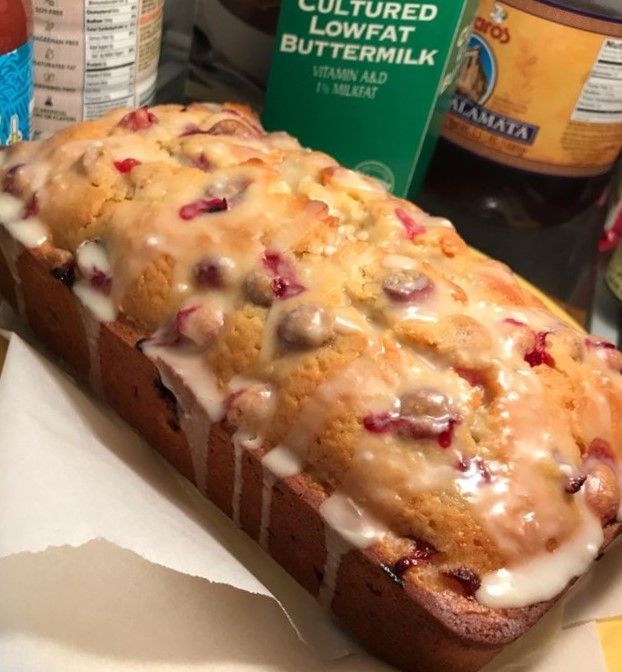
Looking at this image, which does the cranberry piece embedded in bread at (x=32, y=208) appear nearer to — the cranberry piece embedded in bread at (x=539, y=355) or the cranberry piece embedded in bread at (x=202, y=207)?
the cranberry piece embedded in bread at (x=202, y=207)

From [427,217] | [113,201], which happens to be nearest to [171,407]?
[113,201]

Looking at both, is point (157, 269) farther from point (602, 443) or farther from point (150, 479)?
point (602, 443)

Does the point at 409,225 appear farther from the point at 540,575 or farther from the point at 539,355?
the point at 540,575

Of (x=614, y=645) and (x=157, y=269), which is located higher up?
(x=157, y=269)

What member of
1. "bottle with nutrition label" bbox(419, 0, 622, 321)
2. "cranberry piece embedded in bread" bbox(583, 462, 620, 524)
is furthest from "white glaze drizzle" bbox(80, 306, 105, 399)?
"bottle with nutrition label" bbox(419, 0, 622, 321)

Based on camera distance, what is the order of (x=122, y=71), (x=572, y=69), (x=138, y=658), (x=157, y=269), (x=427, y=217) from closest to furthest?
(x=138, y=658) < (x=157, y=269) < (x=427, y=217) < (x=122, y=71) < (x=572, y=69)

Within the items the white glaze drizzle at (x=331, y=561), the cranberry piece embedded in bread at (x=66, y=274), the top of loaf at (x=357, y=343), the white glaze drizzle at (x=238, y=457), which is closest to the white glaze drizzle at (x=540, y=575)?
the top of loaf at (x=357, y=343)

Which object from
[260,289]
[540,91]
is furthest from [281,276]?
[540,91]
